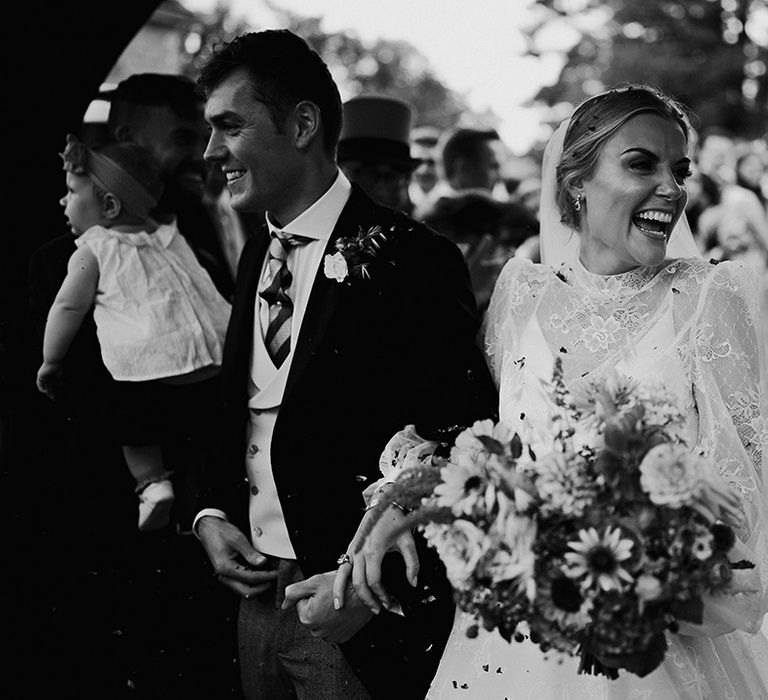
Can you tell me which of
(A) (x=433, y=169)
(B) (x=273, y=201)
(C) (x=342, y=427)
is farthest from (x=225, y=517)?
(A) (x=433, y=169)

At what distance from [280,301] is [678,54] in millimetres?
29691

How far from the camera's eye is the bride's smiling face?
304 cm

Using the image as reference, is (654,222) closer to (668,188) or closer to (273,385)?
(668,188)

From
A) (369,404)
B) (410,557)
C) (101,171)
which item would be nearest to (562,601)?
(410,557)

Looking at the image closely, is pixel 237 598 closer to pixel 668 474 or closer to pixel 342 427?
pixel 342 427

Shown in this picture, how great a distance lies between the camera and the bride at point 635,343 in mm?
2803

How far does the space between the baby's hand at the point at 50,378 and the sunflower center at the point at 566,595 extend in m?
2.16

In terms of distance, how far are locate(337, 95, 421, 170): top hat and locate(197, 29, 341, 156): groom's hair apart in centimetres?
193

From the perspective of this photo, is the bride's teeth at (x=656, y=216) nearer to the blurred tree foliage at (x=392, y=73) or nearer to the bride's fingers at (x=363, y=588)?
the bride's fingers at (x=363, y=588)

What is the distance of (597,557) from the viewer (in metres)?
2.12

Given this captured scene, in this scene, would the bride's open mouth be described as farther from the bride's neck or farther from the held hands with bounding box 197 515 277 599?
the held hands with bounding box 197 515 277 599

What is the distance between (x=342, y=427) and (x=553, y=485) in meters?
1.10

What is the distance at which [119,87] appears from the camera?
14.7ft

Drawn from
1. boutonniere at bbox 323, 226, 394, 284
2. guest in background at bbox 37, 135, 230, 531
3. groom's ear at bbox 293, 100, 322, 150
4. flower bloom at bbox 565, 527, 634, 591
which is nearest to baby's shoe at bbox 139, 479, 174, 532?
guest in background at bbox 37, 135, 230, 531
